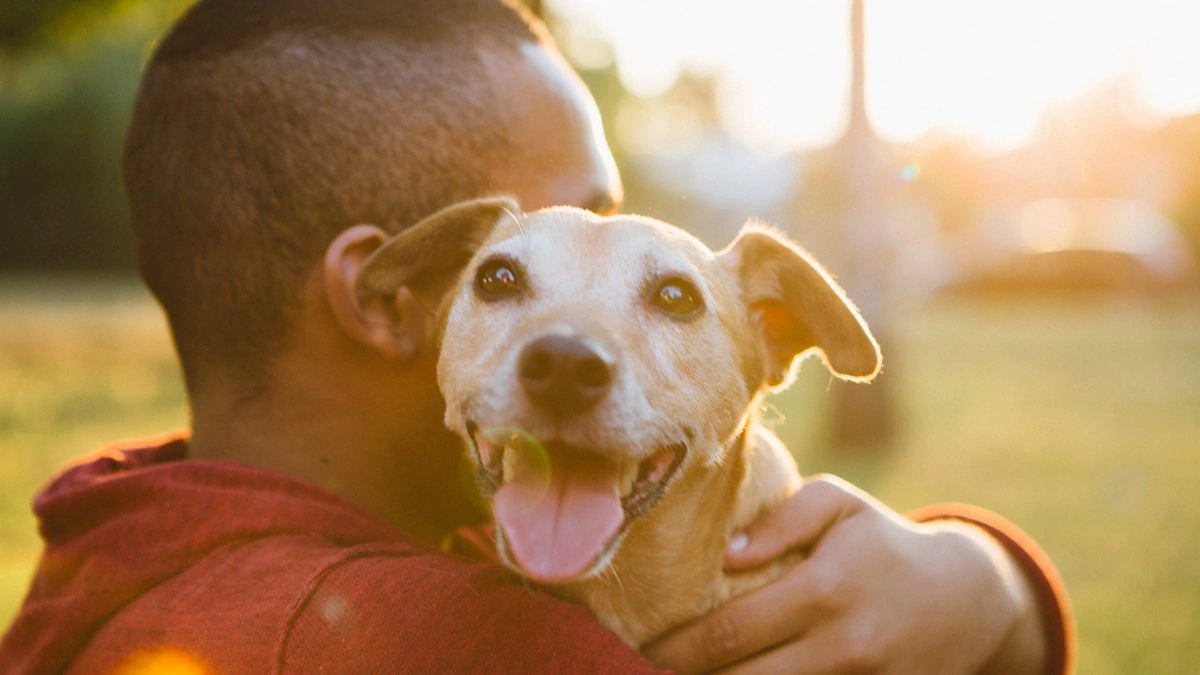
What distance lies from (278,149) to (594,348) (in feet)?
3.69

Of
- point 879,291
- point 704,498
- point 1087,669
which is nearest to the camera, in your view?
point 704,498

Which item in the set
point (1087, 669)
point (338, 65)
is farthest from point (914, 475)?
point (338, 65)

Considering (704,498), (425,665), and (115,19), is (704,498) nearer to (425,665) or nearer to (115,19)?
(425,665)

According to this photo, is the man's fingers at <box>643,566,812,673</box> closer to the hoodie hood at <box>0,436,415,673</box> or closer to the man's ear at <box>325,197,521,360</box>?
the hoodie hood at <box>0,436,415,673</box>

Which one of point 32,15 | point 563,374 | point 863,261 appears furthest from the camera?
point 863,261

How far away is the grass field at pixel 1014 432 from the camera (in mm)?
6008

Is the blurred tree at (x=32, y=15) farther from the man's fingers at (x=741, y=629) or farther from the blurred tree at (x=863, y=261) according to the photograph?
the man's fingers at (x=741, y=629)

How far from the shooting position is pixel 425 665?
1.88 metres

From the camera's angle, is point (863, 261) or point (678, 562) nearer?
point (678, 562)

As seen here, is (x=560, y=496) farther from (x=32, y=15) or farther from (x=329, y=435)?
(x=32, y=15)

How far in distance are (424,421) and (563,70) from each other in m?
1.16

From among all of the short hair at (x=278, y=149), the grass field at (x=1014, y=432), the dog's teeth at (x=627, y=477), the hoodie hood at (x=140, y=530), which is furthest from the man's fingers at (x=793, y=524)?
the grass field at (x=1014, y=432)

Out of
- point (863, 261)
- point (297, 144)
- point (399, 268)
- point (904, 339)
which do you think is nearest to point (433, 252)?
point (399, 268)

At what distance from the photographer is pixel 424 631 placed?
191 cm
